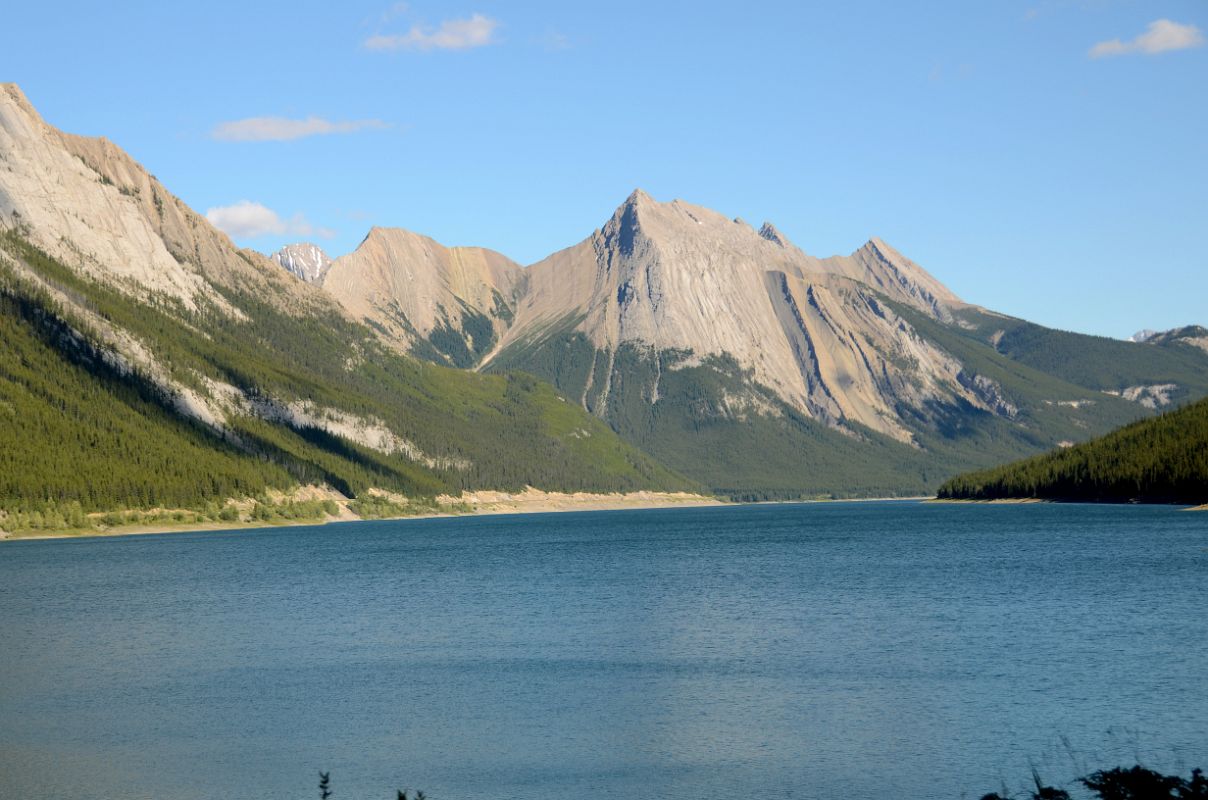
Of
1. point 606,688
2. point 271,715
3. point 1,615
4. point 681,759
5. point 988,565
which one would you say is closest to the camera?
point 681,759

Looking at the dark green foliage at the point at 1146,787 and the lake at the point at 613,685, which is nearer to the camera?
the dark green foliage at the point at 1146,787

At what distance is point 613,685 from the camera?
244 ft

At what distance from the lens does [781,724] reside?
206 ft

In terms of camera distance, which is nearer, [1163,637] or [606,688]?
[606,688]

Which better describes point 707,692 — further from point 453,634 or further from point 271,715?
point 453,634

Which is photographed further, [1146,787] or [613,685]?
[613,685]

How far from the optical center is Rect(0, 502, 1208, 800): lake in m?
55.3

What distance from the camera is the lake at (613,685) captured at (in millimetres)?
55281

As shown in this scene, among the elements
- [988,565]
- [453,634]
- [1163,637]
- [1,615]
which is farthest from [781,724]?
[988,565]

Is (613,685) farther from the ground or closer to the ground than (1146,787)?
closer to the ground

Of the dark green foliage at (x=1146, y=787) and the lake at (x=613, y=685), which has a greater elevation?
the dark green foliage at (x=1146, y=787)

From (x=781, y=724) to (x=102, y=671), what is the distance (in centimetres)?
4413

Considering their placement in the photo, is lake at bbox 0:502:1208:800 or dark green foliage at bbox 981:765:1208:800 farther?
lake at bbox 0:502:1208:800

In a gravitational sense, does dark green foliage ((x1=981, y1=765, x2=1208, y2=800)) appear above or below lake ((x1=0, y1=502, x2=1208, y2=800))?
above
